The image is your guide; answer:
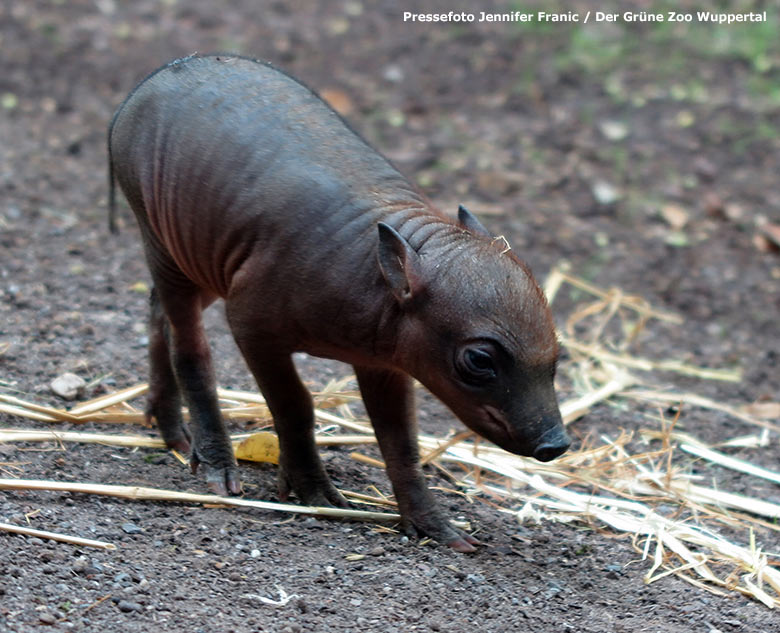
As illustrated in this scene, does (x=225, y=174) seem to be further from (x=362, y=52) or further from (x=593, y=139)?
(x=362, y=52)

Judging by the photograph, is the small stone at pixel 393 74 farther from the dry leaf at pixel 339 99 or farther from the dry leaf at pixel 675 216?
the dry leaf at pixel 675 216

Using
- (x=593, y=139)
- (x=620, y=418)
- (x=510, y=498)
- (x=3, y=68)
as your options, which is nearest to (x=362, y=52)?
(x=593, y=139)

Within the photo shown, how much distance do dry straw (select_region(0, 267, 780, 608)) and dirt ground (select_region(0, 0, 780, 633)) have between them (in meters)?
0.08

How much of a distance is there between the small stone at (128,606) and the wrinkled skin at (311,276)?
1.14 meters

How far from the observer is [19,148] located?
885cm

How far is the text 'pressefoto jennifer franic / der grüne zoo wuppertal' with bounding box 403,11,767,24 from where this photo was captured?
1157 centimetres

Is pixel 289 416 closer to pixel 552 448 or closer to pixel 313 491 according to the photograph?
pixel 313 491

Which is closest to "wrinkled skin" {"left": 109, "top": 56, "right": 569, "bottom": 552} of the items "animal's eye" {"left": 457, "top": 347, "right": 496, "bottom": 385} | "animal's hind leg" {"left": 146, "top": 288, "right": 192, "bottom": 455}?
"animal's eye" {"left": 457, "top": 347, "right": 496, "bottom": 385}

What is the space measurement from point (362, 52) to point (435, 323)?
7528 mm

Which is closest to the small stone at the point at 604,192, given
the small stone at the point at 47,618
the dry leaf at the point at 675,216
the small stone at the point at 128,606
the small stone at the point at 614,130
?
the dry leaf at the point at 675,216

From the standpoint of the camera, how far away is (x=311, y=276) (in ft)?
13.9

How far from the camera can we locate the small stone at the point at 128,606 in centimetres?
368

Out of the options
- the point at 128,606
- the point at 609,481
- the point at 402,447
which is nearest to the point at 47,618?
the point at 128,606

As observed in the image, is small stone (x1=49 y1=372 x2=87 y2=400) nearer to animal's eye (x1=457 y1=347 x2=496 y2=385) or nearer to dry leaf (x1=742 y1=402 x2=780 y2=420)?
animal's eye (x1=457 y1=347 x2=496 y2=385)
